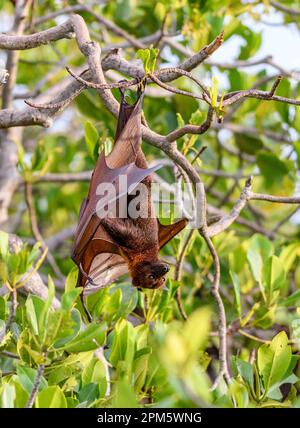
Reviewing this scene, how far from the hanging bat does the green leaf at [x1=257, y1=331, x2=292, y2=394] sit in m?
0.87

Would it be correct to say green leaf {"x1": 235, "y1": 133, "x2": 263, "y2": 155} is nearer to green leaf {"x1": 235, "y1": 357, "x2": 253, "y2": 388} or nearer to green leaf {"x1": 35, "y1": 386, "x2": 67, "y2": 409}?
green leaf {"x1": 235, "y1": 357, "x2": 253, "y2": 388}

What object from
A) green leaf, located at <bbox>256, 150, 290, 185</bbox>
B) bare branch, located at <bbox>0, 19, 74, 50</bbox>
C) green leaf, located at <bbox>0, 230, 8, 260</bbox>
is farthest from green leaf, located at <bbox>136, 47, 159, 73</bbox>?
green leaf, located at <bbox>256, 150, 290, 185</bbox>

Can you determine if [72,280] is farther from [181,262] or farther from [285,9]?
[285,9]

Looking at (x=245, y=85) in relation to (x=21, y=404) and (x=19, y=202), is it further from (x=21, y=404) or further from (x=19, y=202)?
(x=21, y=404)

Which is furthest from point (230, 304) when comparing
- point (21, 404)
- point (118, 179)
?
point (21, 404)

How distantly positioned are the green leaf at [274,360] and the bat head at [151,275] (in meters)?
0.86

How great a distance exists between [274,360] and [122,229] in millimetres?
1371

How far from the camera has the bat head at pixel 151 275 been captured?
3.98 m

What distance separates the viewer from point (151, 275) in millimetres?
3996

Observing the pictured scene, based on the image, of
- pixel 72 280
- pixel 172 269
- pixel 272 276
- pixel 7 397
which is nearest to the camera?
pixel 7 397

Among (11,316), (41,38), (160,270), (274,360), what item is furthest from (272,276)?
(41,38)

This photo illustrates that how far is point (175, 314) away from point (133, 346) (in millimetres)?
1497

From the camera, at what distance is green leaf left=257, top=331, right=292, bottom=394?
3.21m

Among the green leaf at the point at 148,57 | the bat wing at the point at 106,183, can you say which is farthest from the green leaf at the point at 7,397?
the green leaf at the point at 148,57
